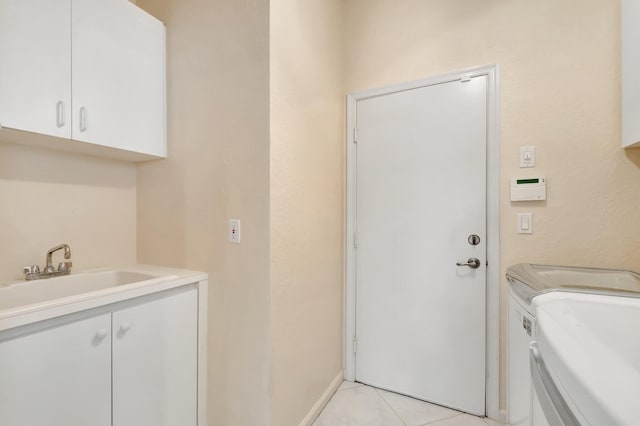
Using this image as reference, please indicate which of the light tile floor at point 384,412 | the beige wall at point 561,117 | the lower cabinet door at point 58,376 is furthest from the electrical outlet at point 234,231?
the beige wall at point 561,117

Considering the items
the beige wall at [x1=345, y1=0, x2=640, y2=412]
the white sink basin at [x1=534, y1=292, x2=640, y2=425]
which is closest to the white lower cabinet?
the white sink basin at [x1=534, y1=292, x2=640, y2=425]

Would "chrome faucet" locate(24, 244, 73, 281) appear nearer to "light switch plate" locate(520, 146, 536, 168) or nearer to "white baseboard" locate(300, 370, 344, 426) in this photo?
"white baseboard" locate(300, 370, 344, 426)

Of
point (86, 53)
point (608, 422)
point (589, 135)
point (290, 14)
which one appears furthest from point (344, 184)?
point (608, 422)

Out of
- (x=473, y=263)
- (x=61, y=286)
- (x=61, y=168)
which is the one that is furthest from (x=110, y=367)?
(x=473, y=263)

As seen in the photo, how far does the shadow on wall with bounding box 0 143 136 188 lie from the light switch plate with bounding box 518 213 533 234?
236cm

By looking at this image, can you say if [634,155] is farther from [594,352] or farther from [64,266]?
[64,266]

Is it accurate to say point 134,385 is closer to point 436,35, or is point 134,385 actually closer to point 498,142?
point 498,142

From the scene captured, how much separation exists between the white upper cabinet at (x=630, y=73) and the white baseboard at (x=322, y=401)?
6.87 feet

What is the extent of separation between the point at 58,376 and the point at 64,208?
3.09 ft

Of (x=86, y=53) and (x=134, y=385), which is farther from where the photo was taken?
(x=86, y=53)

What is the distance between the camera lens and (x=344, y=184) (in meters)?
2.09

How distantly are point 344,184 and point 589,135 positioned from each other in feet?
4.55

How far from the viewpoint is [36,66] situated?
1160mm

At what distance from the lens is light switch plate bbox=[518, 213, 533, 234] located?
1554 mm
